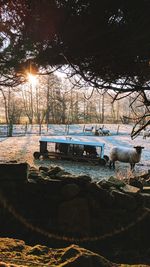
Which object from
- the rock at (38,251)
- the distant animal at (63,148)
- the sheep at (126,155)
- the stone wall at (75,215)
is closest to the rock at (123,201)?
the stone wall at (75,215)

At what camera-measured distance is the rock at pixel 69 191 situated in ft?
15.5

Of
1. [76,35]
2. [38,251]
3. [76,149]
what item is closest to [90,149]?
[76,149]

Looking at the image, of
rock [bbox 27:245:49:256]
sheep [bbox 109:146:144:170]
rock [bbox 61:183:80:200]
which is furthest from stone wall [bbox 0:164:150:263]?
sheep [bbox 109:146:144:170]

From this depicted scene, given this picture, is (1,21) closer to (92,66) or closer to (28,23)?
(28,23)

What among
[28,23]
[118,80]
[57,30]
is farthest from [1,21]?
[118,80]

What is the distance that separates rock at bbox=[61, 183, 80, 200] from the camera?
→ 4.73m

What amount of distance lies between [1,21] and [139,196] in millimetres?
3696

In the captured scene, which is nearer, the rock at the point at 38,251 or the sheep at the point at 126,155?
the rock at the point at 38,251

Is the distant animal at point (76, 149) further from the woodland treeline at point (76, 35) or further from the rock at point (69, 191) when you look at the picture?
the woodland treeline at point (76, 35)

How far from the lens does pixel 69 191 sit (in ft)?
15.5

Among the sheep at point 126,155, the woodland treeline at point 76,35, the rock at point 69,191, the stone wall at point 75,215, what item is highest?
the woodland treeline at point 76,35

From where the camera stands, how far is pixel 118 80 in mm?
3057

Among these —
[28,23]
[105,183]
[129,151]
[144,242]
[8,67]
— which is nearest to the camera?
[28,23]

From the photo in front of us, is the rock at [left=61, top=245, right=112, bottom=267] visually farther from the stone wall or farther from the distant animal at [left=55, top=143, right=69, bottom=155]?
the distant animal at [left=55, top=143, right=69, bottom=155]
